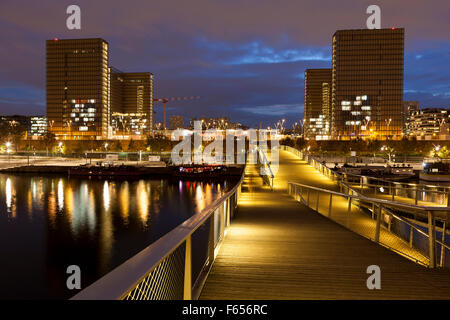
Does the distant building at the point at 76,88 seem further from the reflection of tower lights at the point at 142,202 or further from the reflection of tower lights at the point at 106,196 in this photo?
the reflection of tower lights at the point at 142,202

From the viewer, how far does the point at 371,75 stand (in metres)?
127

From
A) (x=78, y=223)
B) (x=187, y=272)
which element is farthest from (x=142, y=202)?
(x=187, y=272)

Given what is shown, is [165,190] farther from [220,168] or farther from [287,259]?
[287,259]

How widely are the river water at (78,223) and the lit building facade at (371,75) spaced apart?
83.9 m

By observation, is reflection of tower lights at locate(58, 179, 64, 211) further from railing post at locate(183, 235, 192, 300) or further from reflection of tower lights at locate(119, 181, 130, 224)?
railing post at locate(183, 235, 192, 300)

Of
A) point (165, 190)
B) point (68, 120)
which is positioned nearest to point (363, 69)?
point (165, 190)

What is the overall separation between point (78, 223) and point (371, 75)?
389 feet

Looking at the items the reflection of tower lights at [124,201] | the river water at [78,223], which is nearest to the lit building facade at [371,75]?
the river water at [78,223]

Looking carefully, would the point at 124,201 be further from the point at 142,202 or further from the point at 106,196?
the point at 106,196

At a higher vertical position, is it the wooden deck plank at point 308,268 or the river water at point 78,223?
the wooden deck plank at point 308,268

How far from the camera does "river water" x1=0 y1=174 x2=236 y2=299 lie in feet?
70.0

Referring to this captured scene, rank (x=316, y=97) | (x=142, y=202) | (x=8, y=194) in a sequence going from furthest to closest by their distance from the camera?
1. (x=316, y=97)
2. (x=8, y=194)
3. (x=142, y=202)

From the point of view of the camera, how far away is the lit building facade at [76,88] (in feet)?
456
